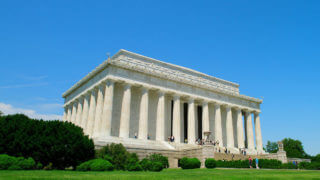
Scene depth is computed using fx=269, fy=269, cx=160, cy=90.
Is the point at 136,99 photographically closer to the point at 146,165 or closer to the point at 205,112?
the point at 205,112

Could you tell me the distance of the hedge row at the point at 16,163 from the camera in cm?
2296

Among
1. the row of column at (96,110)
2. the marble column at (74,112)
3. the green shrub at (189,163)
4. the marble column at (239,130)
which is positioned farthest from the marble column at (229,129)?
the marble column at (74,112)

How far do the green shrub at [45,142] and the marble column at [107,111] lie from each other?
13562 mm

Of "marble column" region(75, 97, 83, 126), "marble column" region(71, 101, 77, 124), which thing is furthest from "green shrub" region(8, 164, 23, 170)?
"marble column" region(71, 101, 77, 124)

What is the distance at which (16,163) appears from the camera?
929 inches

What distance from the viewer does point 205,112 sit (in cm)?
5672

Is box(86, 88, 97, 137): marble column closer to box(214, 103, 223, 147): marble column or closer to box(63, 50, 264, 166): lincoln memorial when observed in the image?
box(63, 50, 264, 166): lincoln memorial

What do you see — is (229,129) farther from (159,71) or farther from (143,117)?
(143,117)

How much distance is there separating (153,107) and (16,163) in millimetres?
32935

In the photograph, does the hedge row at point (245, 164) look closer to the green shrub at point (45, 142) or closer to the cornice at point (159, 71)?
Result: the green shrub at point (45, 142)

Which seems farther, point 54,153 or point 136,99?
point 136,99

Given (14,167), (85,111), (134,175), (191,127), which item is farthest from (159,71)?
(134,175)

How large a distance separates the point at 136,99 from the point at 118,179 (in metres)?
39.1

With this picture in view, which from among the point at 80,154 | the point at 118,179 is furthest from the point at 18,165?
the point at 118,179
